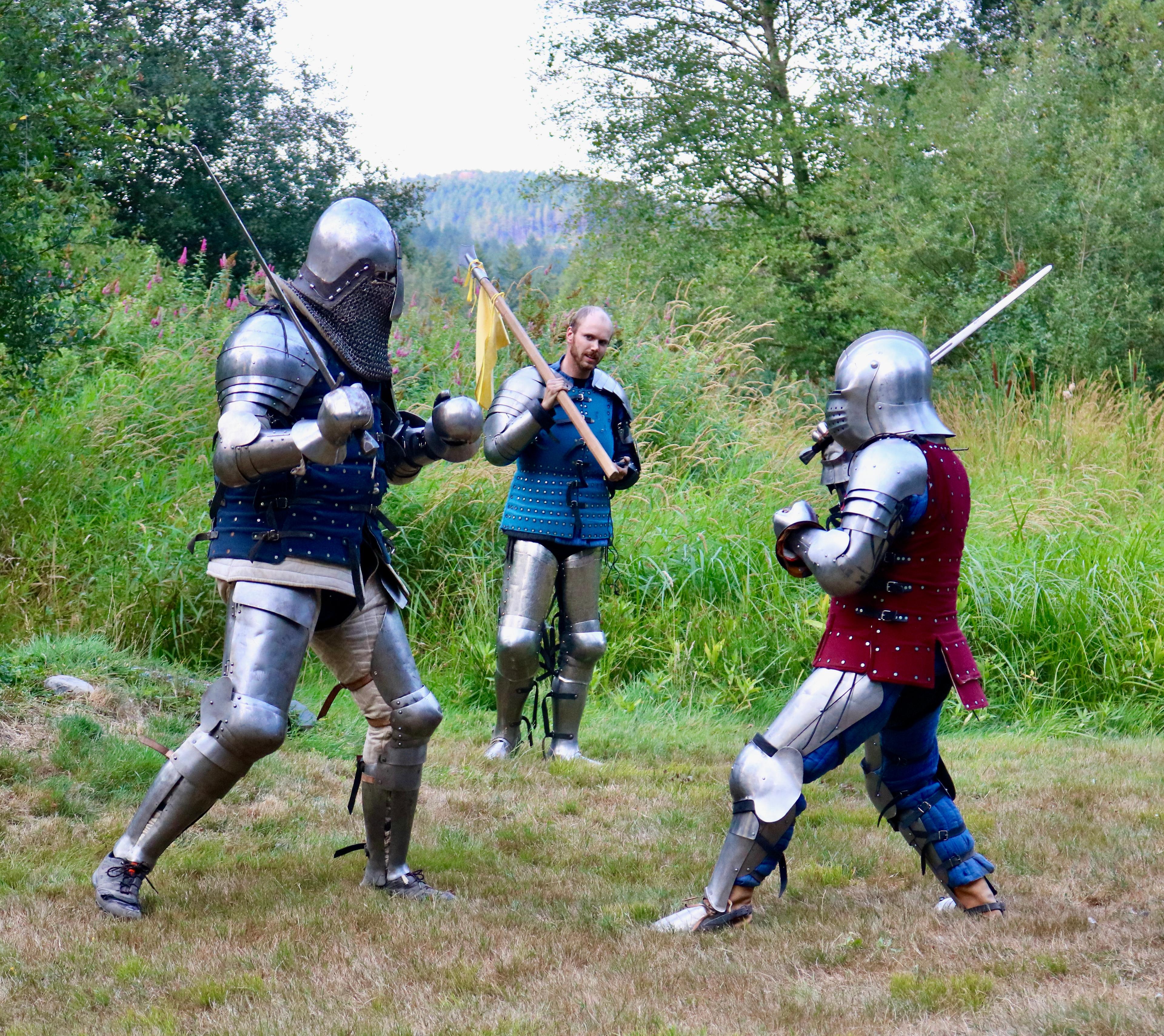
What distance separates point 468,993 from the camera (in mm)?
3043

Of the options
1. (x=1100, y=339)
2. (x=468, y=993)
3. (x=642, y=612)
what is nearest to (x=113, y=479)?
(x=642, y=612)

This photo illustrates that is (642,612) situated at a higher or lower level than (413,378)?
lower

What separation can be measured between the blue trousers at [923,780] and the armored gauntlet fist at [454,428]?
1382 mm

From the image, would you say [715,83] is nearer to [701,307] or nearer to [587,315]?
[701,307]

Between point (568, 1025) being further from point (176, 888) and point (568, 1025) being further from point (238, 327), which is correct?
point (238, 327)

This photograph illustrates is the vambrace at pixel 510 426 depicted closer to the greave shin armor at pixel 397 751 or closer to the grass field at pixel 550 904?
the grass field at pixel 550 904

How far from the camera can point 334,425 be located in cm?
321

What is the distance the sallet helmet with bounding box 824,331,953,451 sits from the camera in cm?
338

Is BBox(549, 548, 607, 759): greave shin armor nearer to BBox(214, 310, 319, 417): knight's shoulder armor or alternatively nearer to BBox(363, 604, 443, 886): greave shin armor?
BBox(363, 604, 443, 886): greave shin armor

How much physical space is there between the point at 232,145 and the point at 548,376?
14147 millimetres

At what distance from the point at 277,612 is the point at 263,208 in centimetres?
1592

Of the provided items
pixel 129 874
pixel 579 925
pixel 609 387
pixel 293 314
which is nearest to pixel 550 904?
pixel 579 925

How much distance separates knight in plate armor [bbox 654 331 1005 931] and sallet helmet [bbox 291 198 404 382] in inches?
51.6

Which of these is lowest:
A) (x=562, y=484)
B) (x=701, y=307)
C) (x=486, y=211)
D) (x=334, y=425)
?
(x=562, y=484)
